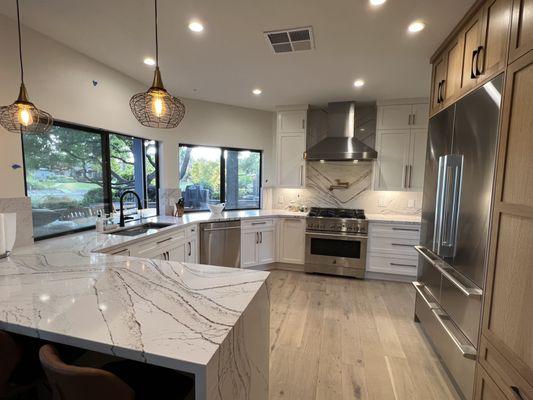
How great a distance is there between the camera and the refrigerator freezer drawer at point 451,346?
1.70m

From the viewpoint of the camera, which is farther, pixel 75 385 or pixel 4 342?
pixel 4 342

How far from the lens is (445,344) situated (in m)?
2.08

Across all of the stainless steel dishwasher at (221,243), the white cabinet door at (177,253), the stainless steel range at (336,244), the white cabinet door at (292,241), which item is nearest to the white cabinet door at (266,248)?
the white cabinet door at (292,241)

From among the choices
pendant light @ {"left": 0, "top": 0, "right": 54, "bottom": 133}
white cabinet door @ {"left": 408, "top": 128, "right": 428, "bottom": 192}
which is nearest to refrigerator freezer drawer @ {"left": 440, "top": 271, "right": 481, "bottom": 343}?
white cabinet door @ {"left": 408, "top": 128, "right": 428, "bottom": 192}

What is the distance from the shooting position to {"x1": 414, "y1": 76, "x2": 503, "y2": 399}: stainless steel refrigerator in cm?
162

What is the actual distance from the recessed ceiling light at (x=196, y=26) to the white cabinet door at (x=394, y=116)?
116 inches

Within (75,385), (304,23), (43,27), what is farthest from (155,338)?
(43,27)

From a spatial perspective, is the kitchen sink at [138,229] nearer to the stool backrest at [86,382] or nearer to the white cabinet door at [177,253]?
the white cabinet door at [177,253]

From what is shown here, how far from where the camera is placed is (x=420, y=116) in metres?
3.92

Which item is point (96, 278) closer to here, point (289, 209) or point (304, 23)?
point (304, 23)

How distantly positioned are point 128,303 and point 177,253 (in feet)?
7.06

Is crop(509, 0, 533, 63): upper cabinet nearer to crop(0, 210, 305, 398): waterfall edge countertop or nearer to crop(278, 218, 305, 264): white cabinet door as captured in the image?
crop(0, 210, 305, 398): waterfall edge countertop

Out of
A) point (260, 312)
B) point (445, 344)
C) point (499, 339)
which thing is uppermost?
point (260, 312)

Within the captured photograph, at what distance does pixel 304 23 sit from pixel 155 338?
2.39m
